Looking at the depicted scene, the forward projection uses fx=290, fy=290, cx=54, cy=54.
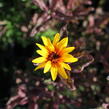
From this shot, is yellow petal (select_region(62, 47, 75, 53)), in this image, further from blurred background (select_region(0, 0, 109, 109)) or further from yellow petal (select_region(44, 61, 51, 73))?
blurred background (select_region(0, 0, 109, 109))

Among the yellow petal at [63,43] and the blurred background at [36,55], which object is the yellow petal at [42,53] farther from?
the blurred background at [36,55]

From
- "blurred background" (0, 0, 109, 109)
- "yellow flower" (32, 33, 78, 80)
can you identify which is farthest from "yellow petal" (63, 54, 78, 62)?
"blurred background" (0, 0, 109, 109)

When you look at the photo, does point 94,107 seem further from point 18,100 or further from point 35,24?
point 35,24

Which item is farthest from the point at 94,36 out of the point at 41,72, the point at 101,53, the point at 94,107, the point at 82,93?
the point at 41,72

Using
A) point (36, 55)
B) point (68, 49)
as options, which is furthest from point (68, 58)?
point (36, 55)

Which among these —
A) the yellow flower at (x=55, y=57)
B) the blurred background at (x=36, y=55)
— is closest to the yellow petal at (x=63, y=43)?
the yellow flower at (x=55, y=57)

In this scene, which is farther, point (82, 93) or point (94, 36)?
point (94, 36)
